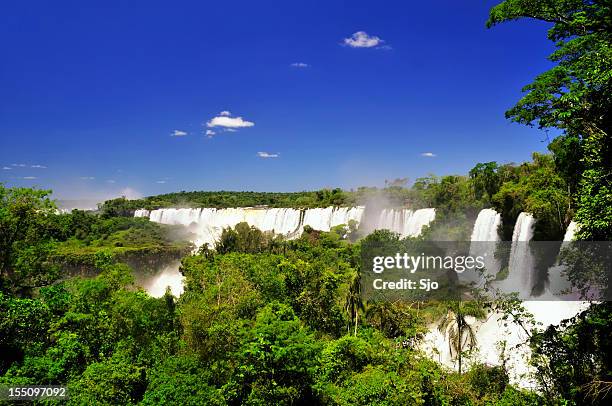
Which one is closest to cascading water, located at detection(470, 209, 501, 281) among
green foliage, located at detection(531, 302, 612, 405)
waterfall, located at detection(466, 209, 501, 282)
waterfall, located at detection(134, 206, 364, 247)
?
waterfall, located at detection(466, 209, 501, 282)

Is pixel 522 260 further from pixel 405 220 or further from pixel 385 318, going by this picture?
pixel 405 220

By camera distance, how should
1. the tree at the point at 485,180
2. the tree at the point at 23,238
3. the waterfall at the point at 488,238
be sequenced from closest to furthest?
the tree at the point at 23,238
the waterfall at the point at 488,238
the tree at the point at 485,180

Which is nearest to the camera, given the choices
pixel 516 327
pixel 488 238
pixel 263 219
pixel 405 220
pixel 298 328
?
pixel 298 328

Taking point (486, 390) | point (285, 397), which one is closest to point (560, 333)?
point (486, 390)

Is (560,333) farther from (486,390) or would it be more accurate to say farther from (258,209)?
(258,209)

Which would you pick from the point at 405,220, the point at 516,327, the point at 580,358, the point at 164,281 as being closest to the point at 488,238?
the point at 516,327

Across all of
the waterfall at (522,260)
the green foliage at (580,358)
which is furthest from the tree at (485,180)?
the green foliage at (580,358)

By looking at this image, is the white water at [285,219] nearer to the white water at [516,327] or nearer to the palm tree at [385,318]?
the white water at [516,327]
